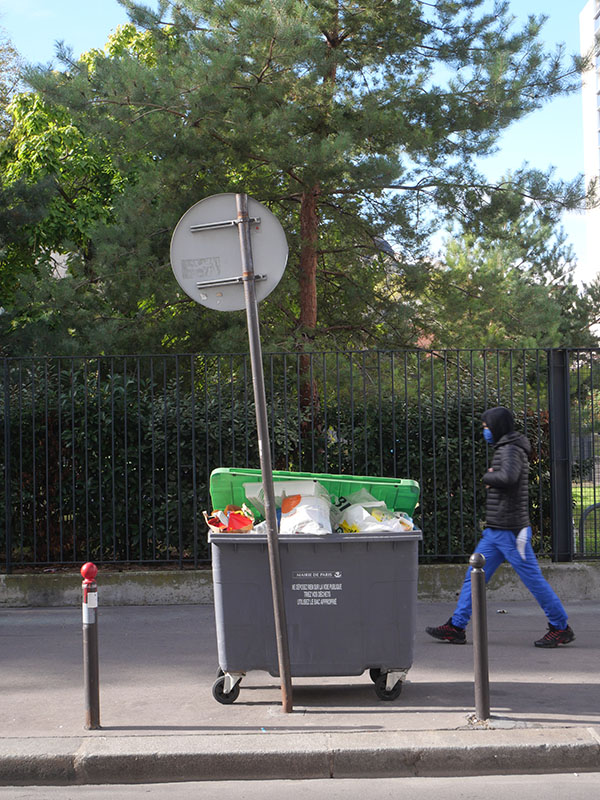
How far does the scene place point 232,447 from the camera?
925cm

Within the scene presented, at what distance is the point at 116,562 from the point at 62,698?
349cm

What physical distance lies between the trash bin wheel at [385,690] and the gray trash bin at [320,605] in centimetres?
1

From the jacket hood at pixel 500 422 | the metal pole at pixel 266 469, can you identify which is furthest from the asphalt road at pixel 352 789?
the jacket hood at pixel 500 422

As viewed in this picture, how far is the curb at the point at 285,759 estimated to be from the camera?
4668 millimetres

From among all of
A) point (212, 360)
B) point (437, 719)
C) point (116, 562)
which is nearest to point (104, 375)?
point (212, 360)

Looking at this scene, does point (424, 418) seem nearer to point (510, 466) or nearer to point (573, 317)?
point (510, 466)

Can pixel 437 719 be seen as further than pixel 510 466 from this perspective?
No

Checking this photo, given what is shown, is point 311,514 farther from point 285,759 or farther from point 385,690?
point 285,759

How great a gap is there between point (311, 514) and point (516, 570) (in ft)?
6.60

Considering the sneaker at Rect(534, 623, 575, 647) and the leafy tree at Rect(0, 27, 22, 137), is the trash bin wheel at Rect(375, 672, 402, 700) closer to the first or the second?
the sneaker at Rect(534, 623, 575, 647)

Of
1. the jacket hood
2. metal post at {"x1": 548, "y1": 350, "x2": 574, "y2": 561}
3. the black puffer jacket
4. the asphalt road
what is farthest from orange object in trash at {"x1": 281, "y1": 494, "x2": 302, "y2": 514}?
metal post at {"x1": 548, "y1": 350, "x2": 574, "y2": 561}

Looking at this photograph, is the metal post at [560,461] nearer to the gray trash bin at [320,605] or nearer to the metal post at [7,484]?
the gray trash bin at [320,605]

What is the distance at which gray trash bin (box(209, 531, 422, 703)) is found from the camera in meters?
5.56

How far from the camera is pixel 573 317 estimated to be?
105 ft
